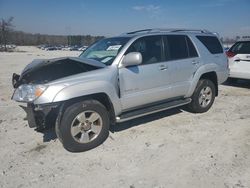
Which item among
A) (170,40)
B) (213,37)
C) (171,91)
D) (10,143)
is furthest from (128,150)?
(213,37)

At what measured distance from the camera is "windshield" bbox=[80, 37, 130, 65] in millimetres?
4582

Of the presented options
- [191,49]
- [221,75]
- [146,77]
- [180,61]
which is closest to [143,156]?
[146,77]

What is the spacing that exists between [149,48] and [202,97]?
1990 mm

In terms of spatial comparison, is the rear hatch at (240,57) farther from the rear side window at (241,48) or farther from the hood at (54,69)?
the hood at (54,69)

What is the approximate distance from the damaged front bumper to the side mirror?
1301 mm

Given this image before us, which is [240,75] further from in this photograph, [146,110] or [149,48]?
[146,110]

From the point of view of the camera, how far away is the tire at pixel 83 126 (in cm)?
391

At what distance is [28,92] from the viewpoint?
382 cm

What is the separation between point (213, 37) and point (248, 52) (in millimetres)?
2724

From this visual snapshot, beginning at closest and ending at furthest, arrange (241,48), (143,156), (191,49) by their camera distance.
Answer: (143,156)
(191,49)
(241,48)

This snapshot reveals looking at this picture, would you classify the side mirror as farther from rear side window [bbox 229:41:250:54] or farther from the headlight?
rear side window [bbox 229:41:250:54]

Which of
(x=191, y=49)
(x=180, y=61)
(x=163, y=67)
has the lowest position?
(x=163, y=67)

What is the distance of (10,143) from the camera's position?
14.9 ft

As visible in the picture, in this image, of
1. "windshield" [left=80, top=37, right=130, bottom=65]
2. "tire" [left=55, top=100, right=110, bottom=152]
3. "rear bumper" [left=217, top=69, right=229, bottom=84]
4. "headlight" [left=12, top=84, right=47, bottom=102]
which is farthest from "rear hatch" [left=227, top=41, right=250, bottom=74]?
"headlight" [left=12, top=84, right=47, bottom=102]
